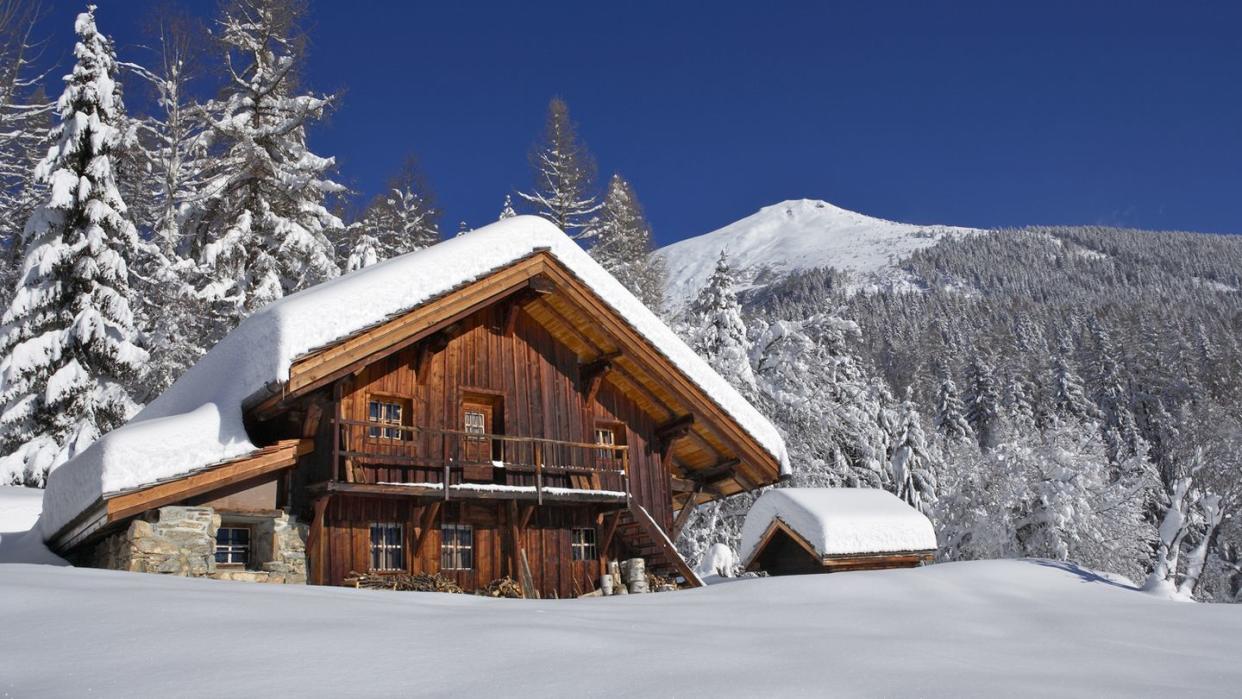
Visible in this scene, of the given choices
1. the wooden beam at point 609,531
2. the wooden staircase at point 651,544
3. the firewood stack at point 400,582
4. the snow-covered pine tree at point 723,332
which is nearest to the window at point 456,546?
the firewood stack at point 400,582

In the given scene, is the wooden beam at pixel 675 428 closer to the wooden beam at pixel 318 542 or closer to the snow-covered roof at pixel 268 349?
the snow-covered roof at pixel 268 349

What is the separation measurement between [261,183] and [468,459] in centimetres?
1290

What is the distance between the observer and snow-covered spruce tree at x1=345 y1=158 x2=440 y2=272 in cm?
3541

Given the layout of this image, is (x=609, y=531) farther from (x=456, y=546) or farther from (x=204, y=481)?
(x=204, y=481)

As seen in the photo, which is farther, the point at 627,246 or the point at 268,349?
the point at 627,246

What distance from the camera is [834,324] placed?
122 feet

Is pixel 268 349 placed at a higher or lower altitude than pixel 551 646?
higher

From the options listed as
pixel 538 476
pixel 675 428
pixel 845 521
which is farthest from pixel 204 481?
pixel 845 521

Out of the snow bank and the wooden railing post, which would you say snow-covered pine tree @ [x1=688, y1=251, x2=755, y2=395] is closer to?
the wooden railing post

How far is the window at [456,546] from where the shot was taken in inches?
630

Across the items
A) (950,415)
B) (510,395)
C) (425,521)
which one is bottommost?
(425,521)

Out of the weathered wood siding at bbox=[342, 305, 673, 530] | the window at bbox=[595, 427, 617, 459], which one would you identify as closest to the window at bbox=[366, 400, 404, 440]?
the weathered wood siding at bbox=[342, 305, 673, 530]

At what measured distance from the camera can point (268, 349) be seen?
13500 millimetres

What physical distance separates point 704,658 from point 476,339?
11489 mm
